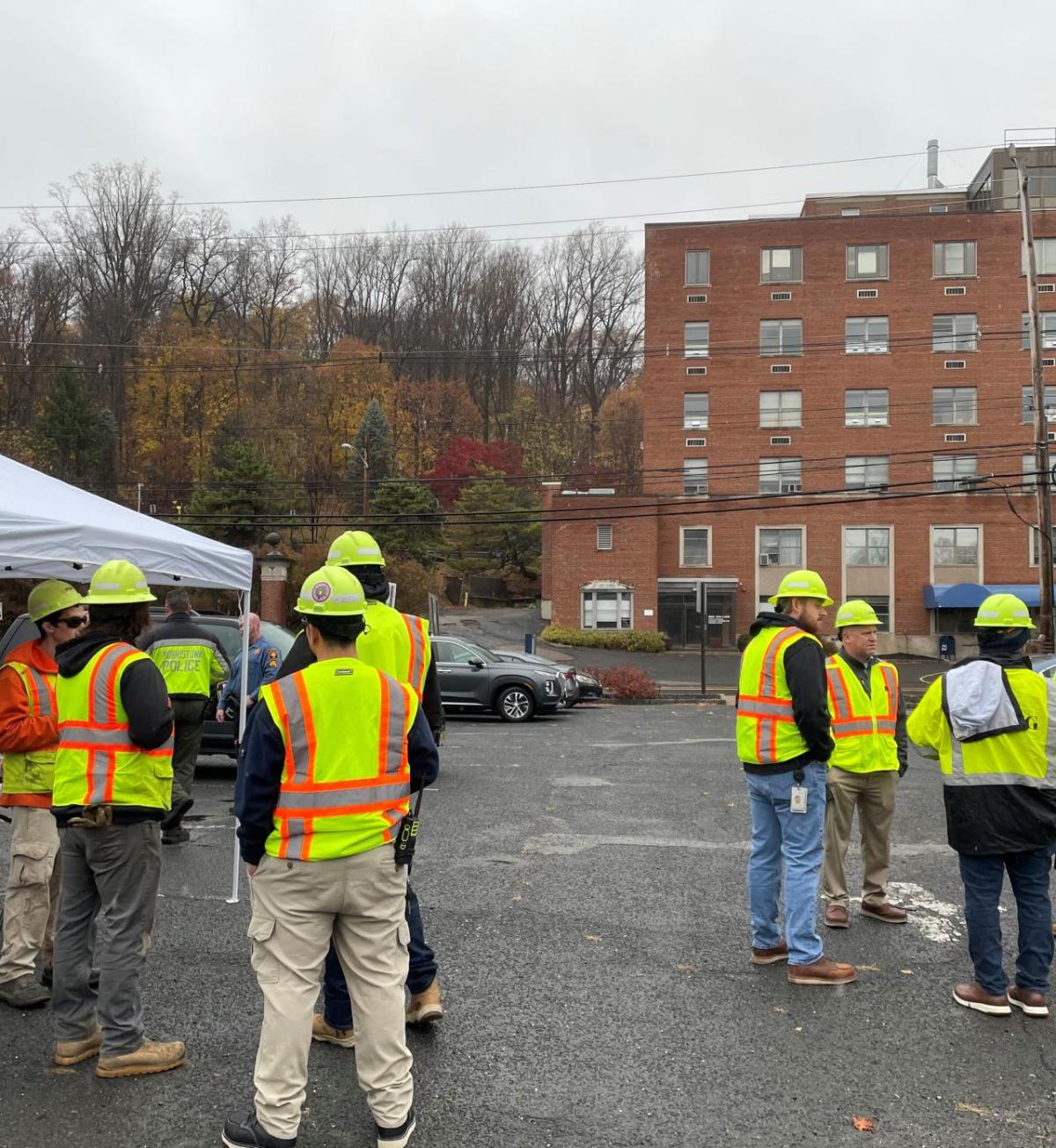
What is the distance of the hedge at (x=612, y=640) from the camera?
43.0 metres

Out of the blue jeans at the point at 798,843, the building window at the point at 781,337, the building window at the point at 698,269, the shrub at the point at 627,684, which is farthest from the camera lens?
the building window at the point at 698,269

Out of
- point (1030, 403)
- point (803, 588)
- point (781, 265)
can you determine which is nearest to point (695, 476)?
point (781, 265)

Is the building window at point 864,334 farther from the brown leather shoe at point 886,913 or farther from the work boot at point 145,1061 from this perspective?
the work boot at point 145,1061

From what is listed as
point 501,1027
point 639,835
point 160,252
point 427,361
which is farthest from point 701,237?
point 501,1027

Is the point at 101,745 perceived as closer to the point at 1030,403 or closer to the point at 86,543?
the point at 86,543

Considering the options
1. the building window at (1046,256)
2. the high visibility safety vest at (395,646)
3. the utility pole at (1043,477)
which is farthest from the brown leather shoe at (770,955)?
the building window at (1046,256)

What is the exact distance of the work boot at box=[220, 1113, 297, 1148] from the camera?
3.16m

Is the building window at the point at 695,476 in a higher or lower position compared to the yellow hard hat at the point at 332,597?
higher

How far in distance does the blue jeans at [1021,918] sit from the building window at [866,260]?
4747cm

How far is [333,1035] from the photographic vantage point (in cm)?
418

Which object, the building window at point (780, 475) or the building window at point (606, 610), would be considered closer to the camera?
the building window at point (606, 610)

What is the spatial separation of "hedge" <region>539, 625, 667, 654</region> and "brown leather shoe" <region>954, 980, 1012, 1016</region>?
3834 centimetres

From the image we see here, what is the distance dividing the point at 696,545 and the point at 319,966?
4502 cm

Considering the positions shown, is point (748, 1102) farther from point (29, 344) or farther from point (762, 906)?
point (29, 344)
